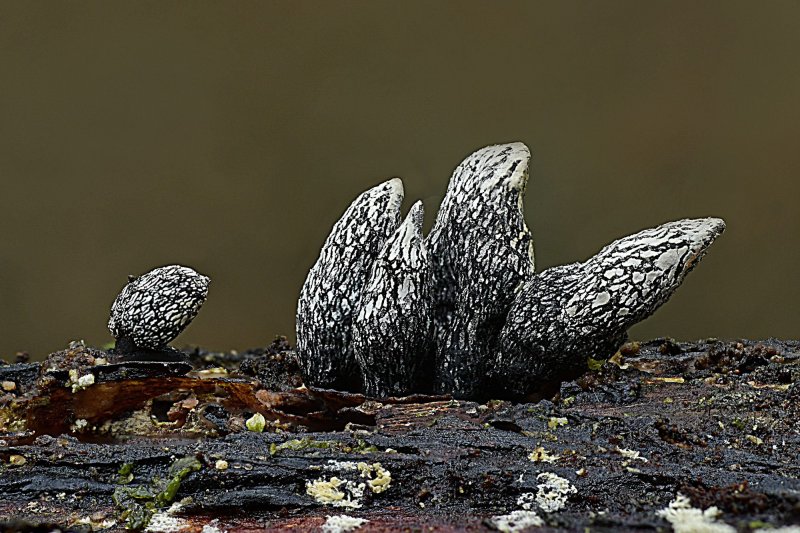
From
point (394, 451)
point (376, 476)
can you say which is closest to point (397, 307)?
point (394, 451)

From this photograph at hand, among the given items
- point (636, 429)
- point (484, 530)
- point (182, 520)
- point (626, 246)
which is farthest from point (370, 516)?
point (626, 246)

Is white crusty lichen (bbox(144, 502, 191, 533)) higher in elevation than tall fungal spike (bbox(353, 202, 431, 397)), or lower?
lower

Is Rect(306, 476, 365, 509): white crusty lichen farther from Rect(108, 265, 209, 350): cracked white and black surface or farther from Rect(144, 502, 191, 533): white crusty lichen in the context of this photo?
Rect(108, 265, 209, 350): cracked white and black surface

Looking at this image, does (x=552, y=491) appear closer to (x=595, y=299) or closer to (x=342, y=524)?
(x=342, y=524)

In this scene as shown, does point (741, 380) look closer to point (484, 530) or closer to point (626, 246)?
point (626, 246)

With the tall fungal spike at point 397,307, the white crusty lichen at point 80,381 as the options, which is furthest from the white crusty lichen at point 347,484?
the white crusty lichen at point 80,381

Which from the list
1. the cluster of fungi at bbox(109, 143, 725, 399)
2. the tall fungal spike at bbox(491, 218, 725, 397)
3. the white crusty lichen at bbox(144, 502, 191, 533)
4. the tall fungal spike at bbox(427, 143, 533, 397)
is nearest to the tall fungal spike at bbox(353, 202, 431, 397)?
the cluster of fungi at bbox(109, 143, 725, 399)
